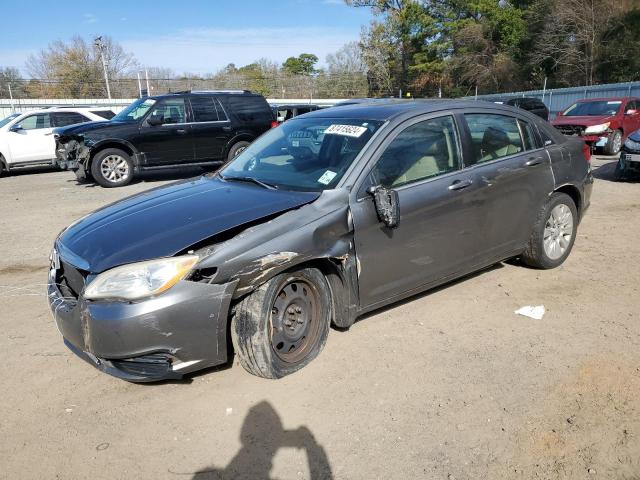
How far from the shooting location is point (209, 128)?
11.6 metres

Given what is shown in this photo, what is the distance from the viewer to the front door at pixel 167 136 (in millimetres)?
10906

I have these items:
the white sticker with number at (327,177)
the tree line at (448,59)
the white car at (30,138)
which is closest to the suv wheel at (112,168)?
the white car at (30,138)

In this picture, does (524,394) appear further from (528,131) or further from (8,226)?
(8,226)

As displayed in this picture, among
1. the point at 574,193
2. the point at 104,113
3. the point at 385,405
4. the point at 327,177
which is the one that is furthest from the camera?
the point at 104,113

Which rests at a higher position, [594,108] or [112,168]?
[594,108]

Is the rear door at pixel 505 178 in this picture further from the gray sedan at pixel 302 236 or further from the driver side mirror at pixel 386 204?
the driver side mirror at pixel 386 204

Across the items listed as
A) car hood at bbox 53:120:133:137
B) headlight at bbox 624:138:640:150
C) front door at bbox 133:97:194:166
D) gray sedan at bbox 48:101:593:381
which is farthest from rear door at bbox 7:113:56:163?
headlight at bbox 624:138:640:150

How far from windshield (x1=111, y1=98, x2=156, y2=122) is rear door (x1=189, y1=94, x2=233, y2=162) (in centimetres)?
92

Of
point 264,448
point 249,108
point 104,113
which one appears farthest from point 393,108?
point 104,113

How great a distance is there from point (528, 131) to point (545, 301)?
5.16 feet

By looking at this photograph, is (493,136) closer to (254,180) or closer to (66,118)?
(254,180)

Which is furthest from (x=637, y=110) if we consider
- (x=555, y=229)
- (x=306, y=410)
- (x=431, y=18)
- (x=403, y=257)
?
(x=431, y=18)

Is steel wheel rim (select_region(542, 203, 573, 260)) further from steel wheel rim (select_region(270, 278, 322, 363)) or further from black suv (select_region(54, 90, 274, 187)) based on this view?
black suv (select_region(54, 90, 274, 187))

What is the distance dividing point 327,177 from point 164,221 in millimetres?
1133
